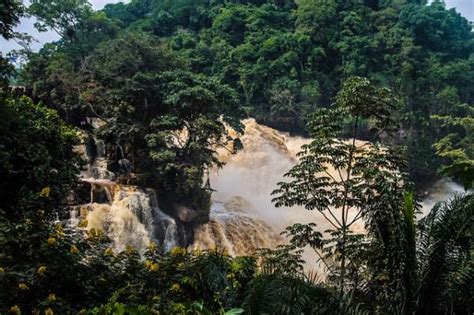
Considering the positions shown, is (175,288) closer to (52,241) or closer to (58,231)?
(52,241)

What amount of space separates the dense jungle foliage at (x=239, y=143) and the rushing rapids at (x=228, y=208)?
0.88 m

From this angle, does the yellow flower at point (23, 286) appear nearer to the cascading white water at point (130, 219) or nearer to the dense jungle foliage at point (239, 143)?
the dense jungle foliage at point (239, 143)

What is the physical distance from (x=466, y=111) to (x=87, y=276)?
81.1 feet

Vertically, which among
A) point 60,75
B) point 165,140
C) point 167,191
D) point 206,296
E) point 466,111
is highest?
point 466,111

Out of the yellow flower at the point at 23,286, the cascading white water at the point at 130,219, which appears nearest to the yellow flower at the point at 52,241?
the yellow flower at the point at 23,286

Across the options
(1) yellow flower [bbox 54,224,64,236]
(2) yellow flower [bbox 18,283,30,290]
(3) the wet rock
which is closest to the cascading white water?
(3) the wet rock

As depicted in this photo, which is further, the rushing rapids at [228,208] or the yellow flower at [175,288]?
the rushing rapids at [228,208]

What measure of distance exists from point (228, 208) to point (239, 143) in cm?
271

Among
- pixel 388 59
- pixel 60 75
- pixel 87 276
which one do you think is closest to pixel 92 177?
pixel 60 75

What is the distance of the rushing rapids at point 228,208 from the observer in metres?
12.4

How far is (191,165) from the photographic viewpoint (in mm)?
14312

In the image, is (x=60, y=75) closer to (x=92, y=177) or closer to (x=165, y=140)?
(x=92, y=177)

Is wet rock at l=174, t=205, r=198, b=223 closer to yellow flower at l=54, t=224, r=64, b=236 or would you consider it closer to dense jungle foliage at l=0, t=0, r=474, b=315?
dense jungle foliage at l=0, t=0, r=474, b=315

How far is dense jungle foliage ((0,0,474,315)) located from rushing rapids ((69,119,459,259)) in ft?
2.89
